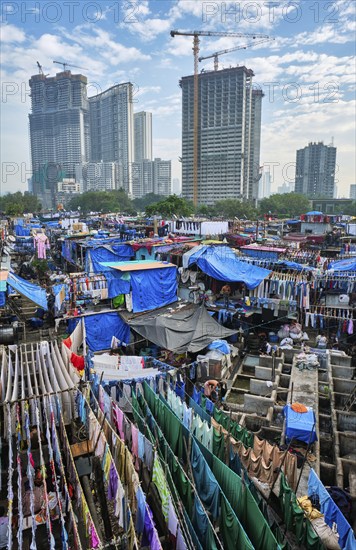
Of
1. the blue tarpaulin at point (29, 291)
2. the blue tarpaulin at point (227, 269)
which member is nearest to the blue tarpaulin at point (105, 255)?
the blue tarpaulin at point (29, 291)

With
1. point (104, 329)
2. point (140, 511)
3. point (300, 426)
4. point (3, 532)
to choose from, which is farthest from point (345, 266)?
point (3, 532)

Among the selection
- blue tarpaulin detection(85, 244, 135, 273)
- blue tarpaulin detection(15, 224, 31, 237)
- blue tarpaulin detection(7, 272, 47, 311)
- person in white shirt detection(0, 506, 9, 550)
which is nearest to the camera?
person in white shirt detection(0, 506, 9, 550)

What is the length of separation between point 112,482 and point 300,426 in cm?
583

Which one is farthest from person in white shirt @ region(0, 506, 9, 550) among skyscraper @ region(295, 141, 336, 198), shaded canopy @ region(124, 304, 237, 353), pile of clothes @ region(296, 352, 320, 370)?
skyscraper @ region(295, 141, 336, 198)

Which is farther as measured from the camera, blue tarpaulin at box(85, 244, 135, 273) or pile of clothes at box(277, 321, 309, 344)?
blue tarpaulin at box(85, 244, 135, 273)

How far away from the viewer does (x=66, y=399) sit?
8508mm

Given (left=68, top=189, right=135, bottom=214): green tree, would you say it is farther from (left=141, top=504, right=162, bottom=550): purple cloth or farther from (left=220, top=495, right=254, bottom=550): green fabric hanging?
(left=220, top=495, right=254, bottom=550): green fabric hanging

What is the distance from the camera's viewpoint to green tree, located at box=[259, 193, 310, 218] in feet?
267

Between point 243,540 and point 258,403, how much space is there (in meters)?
7.52

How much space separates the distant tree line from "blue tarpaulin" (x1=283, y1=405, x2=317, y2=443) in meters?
53.9

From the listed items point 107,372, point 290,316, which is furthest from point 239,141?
point 107,372

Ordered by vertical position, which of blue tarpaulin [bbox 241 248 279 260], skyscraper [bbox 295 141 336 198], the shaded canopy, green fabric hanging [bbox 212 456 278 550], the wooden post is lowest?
the wooden post

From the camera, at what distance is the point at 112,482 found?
254 inches

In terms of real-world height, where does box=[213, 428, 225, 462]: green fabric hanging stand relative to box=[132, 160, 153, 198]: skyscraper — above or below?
below
